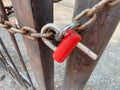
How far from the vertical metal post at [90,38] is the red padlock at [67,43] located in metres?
0.07

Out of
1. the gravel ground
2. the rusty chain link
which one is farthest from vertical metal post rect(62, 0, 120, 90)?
the gravel ground

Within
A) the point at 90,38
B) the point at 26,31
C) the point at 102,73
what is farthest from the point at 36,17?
the point at 102,73

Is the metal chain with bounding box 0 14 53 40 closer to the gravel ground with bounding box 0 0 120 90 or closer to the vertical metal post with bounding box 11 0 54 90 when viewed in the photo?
the vertical metal post with bounding box 11 0 54 90

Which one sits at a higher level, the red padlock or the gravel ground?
the red padlock

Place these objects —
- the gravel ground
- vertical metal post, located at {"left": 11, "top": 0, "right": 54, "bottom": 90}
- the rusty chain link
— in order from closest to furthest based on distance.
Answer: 1. the rusty chain link
2. vertical metal post, located at {"left": 11, "top": 0, "right": 54, "bottom": 90}
3. the gravel ground

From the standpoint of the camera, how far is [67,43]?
0.41m

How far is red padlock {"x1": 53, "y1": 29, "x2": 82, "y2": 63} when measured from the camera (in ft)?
1.32

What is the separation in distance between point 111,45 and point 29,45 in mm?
1412

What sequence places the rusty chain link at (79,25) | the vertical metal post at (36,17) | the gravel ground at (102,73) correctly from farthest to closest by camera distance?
the gravel ground at (102,73) < the vertical metal post at (36,17) < the rusty chain link at (79,25)

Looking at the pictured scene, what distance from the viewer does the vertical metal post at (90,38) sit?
424 mm

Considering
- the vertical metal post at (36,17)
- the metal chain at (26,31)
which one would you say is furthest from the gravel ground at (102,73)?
the metal chain at (26,31)

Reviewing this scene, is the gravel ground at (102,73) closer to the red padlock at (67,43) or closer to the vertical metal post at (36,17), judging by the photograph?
the vertical metal post at (36,17)

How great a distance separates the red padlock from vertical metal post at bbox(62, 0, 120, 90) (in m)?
0.07

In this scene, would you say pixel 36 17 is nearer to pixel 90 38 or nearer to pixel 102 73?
pixel 90 38
